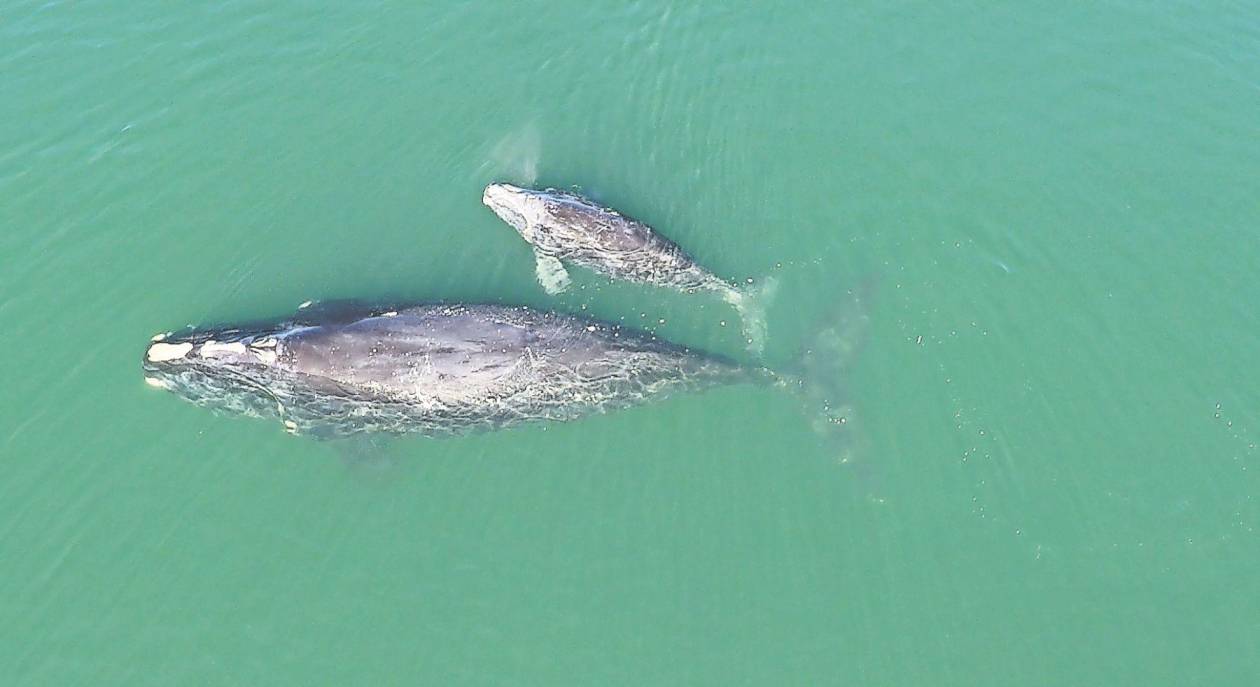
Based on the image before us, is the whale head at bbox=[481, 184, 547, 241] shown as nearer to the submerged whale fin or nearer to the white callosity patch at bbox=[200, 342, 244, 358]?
the submerged whale fin

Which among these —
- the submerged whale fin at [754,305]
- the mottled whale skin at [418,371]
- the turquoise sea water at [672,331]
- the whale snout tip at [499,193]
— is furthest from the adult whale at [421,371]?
the whale snout tip at [499,193]

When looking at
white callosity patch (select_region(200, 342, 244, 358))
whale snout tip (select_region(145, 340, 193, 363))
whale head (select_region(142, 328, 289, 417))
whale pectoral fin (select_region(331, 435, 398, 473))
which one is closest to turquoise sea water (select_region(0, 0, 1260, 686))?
whale pectoral fin (select_region(331, 435, 398, 473))

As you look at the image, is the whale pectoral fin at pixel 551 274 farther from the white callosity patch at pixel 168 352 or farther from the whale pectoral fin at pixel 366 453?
the white callosity patch at pixel 168 352

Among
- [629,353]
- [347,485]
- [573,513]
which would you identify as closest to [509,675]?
[573,513]

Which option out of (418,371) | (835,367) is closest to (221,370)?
(418,371)

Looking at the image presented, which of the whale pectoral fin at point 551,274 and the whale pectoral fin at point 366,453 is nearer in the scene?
the whale pectoral fin at point 366,453

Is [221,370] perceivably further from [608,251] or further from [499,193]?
[608,251]
